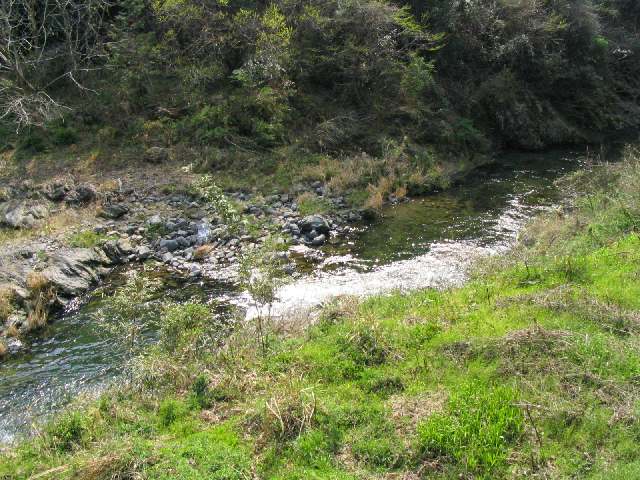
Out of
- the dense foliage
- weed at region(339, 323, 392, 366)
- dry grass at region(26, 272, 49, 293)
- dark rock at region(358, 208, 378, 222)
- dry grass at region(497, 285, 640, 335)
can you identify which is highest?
the dense foliage

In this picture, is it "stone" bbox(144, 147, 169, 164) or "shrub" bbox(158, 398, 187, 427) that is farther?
"stone" bbox(144, 147, 169, 164)

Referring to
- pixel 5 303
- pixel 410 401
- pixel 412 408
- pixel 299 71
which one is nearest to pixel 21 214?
pixel 5 303

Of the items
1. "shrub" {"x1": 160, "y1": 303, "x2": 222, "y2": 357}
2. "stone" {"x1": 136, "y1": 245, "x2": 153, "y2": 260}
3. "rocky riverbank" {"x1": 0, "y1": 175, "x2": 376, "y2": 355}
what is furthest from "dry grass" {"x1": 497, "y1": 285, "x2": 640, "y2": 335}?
"stone" {"x1": 136, "y1": 245, "x2": 153, "y2": 260}

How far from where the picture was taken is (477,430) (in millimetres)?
5984

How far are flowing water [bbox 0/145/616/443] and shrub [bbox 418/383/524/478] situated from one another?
511cm

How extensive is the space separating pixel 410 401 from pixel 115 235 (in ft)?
38.0

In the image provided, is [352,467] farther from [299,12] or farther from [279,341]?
[299,12]

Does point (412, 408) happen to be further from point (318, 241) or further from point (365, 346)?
point (318, 241)

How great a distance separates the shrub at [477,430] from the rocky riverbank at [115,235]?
553 centimetres

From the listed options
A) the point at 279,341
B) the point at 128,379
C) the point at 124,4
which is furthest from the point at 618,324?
the point at 124,4

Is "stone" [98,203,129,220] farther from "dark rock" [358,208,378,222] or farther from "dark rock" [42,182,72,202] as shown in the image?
"dark rock" [358,208,378,222]

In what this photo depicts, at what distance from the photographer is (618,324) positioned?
24.3ft

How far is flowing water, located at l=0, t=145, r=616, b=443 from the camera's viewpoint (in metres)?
9.34

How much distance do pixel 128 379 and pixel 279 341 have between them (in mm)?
2510
